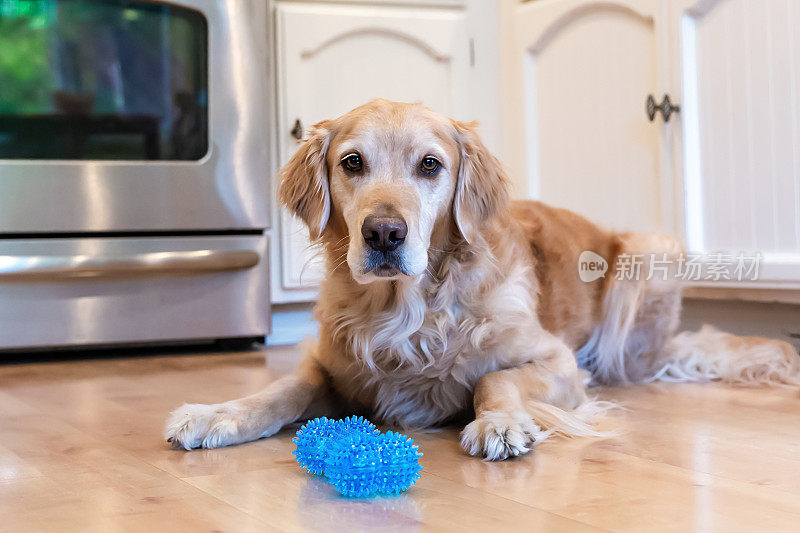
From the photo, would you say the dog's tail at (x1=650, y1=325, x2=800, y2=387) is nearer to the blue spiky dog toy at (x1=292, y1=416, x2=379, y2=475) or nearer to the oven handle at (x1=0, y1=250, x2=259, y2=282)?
the blue spiky dog toy at (x1=292, y1=416, x2=379, y2=475)

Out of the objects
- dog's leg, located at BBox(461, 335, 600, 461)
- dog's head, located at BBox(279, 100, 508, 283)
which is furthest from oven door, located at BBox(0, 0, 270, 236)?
dog's leg, located at BBox(461, 335, 600, 461)

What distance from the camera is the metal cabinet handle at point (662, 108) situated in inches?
102

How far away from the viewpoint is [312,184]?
1.68m

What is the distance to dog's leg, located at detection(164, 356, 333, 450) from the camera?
144cm

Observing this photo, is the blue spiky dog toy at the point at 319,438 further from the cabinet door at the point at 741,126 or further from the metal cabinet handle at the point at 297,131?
the metal cabinet handle at the point at 297,131

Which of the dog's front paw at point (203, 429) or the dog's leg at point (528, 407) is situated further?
the dog's front paw at point (203, 429)

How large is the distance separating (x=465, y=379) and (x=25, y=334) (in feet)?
5.59

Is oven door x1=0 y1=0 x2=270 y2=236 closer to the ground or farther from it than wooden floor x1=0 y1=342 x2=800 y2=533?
farther from it

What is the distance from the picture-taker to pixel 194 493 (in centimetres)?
116

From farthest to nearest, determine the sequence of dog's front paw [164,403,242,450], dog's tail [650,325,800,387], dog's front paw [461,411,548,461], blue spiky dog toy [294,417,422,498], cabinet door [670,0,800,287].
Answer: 1. cabinet door [670,0,800,287]
2. dog's tail [650,325,800,387]
3. dog's front paw [164,403,242,450]
4. dog's front paw [461,411,548,461]
5. blue spiky dog toy [294,417,422,498]

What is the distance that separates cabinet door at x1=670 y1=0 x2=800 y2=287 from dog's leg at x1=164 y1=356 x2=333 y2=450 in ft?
4.55

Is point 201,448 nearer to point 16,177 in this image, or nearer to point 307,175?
point 307,175

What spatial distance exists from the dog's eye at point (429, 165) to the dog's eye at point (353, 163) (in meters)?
0.11

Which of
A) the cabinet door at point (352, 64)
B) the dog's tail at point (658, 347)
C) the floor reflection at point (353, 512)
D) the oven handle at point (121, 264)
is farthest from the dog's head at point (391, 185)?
the cabinet door at point (352, 64)
